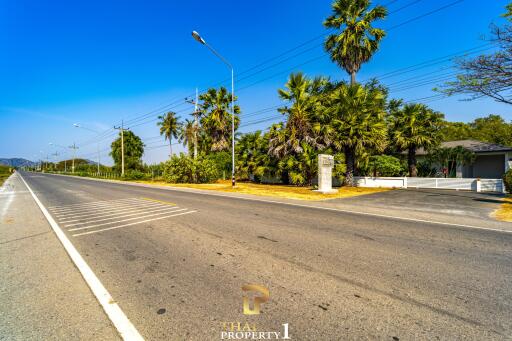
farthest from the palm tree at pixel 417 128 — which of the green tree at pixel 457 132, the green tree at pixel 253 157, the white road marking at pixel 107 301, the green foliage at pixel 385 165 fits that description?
the white road marking at pixel 107 301

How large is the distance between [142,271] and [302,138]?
18021mm

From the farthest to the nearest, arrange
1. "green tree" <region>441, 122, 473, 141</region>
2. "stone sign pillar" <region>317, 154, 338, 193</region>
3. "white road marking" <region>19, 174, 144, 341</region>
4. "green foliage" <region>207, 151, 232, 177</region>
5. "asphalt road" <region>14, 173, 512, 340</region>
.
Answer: "green tree" <region>441, 122, 473, 141</region> → "green foliage" <region>207, 151, 232, 177</region> → "stone sign pillar" <region>317, 154, 338, 193</region> → "asphalt road" <region>14, 173, 512, 340</region> → "white road marking" <region>19, 174, 144, 341</region>

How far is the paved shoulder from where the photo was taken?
225 cm

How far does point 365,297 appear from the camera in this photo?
9.27 feet

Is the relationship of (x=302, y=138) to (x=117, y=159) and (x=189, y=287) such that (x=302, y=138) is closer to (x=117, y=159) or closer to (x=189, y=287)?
(x=189, y=287)

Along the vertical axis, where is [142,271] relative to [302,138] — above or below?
below

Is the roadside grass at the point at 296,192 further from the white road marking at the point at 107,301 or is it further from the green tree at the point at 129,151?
the green tree at the point at 129,151

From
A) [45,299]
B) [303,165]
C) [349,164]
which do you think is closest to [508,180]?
[349,164]

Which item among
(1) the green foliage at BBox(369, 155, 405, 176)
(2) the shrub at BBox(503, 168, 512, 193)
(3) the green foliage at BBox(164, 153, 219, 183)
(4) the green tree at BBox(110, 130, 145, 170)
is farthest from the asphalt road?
(4) the green tree at BBox(110, 130, 145, 170)

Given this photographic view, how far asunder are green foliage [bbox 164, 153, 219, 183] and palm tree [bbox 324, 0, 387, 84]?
1803 centimetres

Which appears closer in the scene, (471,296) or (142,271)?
(471,296)

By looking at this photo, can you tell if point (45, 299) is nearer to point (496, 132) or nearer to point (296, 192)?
point (296, 192)

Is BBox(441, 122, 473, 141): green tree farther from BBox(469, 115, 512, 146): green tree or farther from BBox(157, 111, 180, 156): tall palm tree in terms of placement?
BBox(157, 111, 180, 156): tall palm tree

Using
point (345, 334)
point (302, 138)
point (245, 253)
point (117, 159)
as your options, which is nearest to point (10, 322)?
point (245, 253)
